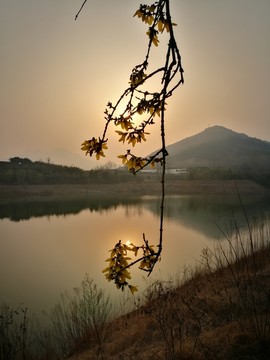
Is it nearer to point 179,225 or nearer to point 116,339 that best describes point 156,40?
point 116,339

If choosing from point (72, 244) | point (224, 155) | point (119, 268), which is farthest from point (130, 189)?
point (224, 155)

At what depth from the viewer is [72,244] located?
16.3 metres

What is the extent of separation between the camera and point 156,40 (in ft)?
5.35

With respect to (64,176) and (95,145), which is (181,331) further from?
(64,176)

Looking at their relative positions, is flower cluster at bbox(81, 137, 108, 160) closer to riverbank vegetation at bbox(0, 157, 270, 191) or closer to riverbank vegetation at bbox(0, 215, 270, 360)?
riverbank vegetation at bbox(0, 215, 270, 360)

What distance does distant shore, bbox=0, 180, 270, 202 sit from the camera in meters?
43.5

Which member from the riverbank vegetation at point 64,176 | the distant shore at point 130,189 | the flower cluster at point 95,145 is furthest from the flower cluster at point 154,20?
the riverbank vegetation at point 64,176

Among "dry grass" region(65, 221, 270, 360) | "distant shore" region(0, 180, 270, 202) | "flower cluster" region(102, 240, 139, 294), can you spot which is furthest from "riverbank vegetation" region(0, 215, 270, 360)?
"distant shore" region(0, 180, 270, 202)

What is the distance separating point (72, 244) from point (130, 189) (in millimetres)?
34787

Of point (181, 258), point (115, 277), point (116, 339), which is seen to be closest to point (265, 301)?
point (116, 339)

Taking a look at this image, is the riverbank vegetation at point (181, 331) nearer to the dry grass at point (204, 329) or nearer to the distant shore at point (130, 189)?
the dry grass at point (204, 329)

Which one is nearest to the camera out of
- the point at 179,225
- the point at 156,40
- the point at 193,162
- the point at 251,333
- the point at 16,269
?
the point at 156,40

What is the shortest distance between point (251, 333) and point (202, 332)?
0.82m

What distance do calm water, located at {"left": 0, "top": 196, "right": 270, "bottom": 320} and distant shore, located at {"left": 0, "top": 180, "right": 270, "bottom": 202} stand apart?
13.9m
